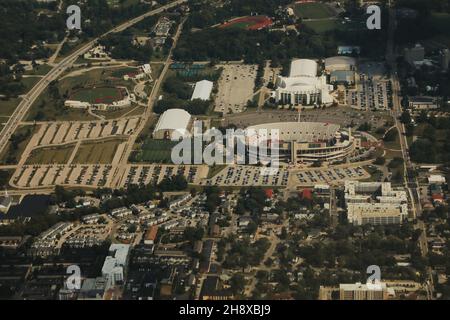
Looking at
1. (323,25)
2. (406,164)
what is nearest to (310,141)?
(406,164)

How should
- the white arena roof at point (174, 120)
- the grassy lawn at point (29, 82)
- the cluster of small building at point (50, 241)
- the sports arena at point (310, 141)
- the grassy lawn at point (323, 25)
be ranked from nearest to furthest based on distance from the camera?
the cluster of small building at point (50, 241)
the sports arena at point (310, 141)
the white arena roof at point (174, 120)
the grassy lawn at point (29, 82)
the grassy lawn at point (323, 25)

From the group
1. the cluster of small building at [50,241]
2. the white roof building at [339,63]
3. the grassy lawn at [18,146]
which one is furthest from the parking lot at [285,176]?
the white roof building at [339,63]

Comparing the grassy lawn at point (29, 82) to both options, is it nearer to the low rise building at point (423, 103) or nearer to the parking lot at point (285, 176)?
the parking lot at point (285, 176)

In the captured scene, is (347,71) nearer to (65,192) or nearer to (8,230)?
(65,192)

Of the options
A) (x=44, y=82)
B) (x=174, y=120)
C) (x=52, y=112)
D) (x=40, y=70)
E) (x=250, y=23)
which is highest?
(x=174, y=120)

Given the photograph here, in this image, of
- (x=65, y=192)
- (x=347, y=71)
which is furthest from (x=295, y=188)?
(x=347, y=71)

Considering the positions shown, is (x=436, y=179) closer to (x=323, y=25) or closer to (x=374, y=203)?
(x=374, y=203)
